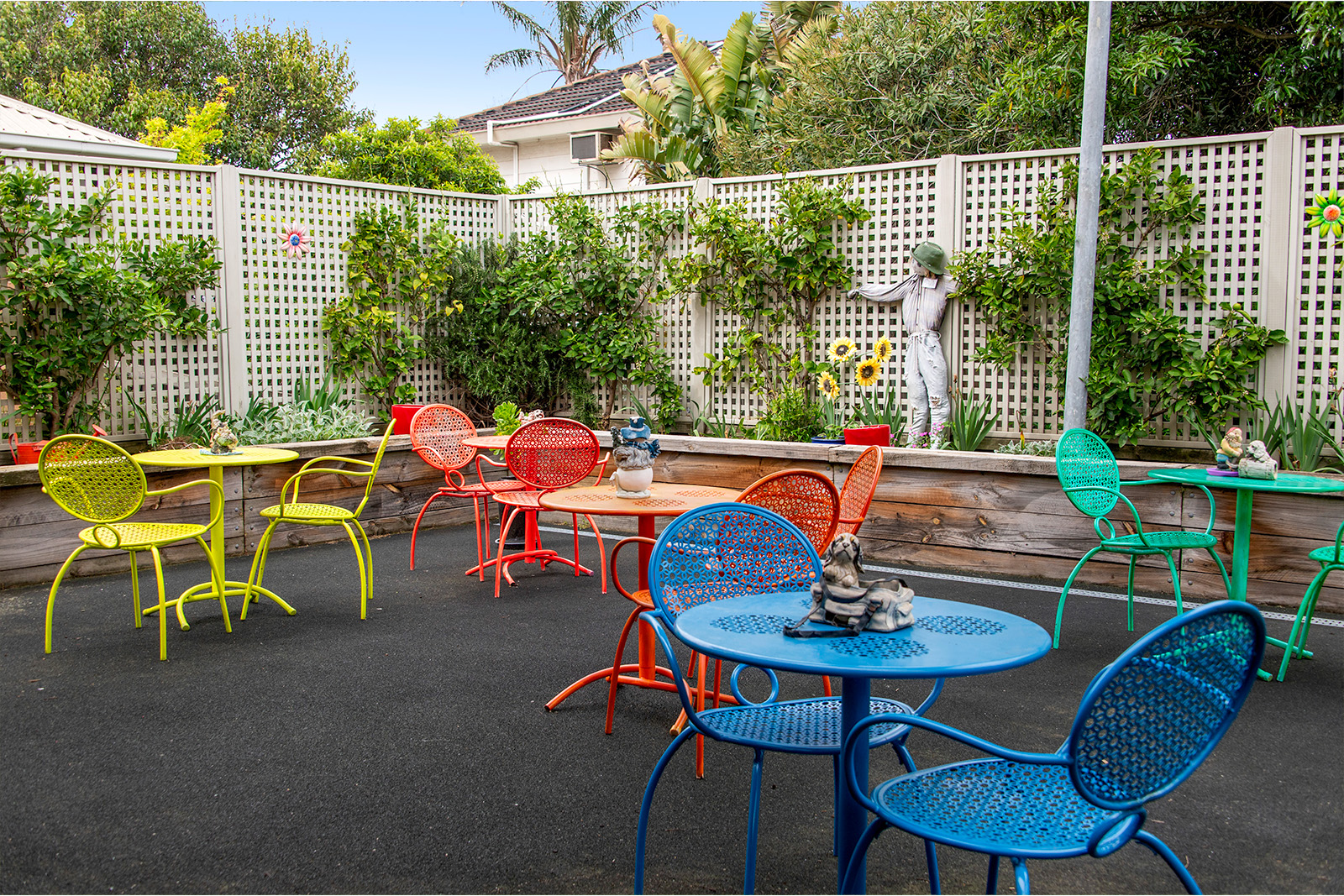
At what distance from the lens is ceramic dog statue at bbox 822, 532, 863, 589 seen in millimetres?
1984

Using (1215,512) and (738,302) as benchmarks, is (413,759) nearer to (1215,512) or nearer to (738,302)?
(1215,512)

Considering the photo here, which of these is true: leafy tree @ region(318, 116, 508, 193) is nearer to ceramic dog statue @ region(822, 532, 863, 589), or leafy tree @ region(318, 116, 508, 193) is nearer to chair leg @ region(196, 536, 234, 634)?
chair leg @ region(196, 536, 234, 634)

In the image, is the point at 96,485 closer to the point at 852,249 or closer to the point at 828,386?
the point at 828,386

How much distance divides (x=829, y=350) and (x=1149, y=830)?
5048 millimetres

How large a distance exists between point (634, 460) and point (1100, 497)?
251 centimetres

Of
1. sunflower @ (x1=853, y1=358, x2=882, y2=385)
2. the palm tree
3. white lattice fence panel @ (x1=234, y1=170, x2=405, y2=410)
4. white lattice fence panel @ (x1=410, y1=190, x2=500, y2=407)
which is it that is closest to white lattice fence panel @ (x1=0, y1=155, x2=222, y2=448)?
white lattice fence panel @ (x1=234, y1=170, x2=405, y2=410)

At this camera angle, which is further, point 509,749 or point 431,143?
point 431,143

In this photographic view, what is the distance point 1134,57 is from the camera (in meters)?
8.30

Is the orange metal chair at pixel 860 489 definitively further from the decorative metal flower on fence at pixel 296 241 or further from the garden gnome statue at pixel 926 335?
the decorative metal flower on fence at pixel 296 241

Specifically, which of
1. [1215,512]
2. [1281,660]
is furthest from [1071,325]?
[1281,660]

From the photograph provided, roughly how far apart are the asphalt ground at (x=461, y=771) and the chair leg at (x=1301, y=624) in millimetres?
70

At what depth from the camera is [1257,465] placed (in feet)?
13.4

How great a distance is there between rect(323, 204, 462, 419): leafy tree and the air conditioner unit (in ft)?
35.7

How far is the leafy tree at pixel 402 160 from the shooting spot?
12.7 m
